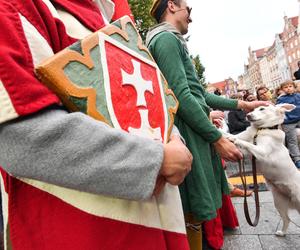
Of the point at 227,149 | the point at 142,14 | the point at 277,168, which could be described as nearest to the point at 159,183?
the point at 227,149

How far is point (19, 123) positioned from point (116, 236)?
1.27ft

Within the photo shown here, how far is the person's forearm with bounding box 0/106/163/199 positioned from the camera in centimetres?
74

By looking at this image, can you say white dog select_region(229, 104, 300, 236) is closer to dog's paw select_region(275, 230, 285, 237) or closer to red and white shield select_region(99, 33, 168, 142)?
dog's paw select_region(275, 230, 285, 237)

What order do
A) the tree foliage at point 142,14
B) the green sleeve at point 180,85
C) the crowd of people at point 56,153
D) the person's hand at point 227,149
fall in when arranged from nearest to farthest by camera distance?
the crowd of people at point 56,153 < the green sleeve at point 180,85 < the person's hand at point 227,149 < the tree foliage at point 142,14

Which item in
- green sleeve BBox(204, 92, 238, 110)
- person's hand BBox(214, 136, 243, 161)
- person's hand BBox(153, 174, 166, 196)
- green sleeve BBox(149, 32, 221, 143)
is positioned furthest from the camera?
green sleeve BBox(204, 92, 238, 110)

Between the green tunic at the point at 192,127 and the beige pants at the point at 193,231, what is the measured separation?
16 cm

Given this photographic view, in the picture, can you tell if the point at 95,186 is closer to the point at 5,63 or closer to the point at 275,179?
the point at 5,63

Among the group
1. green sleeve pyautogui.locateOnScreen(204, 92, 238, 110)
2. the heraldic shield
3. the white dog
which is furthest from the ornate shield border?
the white dog

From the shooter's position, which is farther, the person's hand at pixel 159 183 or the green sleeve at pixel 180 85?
the green sleeve at pixel 180 85

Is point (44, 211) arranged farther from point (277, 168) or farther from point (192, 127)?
point (277, 168)

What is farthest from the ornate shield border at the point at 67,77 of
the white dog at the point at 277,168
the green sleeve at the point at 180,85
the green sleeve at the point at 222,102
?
the white dog at the point at 277,168

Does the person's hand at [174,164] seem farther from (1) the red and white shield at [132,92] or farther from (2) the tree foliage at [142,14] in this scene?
(2) the tree foliage at [142,14]

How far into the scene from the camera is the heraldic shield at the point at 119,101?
0.81 metres

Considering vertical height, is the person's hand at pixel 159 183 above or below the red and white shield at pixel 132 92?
below
